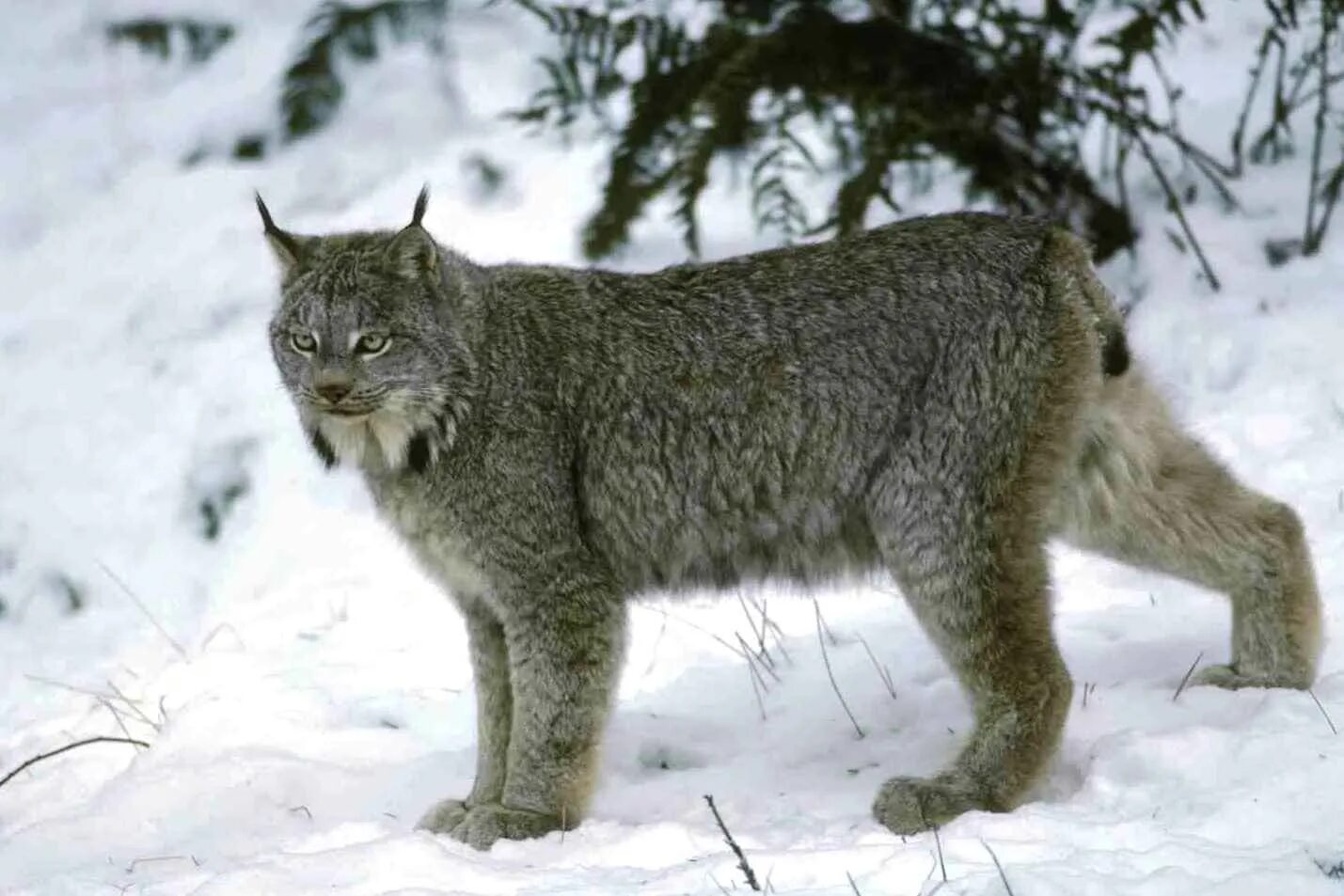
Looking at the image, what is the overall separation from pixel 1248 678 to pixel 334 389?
2.49 metres

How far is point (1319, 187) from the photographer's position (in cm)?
707

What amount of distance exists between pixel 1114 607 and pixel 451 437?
7.19 ft

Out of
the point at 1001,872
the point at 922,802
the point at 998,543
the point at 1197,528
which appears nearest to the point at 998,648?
the point at 998,543

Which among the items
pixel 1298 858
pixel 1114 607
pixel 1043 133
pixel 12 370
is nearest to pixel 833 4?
pixel 1043 133

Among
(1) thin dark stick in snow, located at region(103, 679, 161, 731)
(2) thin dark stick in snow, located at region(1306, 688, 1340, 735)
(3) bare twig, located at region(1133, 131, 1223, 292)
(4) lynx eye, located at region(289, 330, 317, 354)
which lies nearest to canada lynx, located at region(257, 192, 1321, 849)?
Answer: (4) lynx eye, located at region(289, 330, 317, 354)

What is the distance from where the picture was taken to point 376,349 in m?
4.49

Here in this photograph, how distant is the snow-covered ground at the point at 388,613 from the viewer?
3.84m

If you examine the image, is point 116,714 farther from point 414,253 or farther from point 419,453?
point 414,253

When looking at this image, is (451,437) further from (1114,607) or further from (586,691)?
(1114,607)

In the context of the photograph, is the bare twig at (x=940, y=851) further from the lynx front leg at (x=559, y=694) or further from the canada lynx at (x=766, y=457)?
the lynx front leg at (x=559, y=694)

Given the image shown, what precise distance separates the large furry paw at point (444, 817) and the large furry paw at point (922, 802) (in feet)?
3.51

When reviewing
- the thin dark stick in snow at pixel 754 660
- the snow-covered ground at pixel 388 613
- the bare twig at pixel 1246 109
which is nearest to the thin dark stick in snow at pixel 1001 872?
the snow-covered ground at pixel 388 613

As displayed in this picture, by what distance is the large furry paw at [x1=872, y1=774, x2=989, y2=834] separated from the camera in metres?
4.14

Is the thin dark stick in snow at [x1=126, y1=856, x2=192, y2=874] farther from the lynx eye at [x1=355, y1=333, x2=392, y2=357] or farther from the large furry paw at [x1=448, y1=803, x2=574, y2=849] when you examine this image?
the lynx eye at [x1=355, y1=333, x2=392, y2=357]
